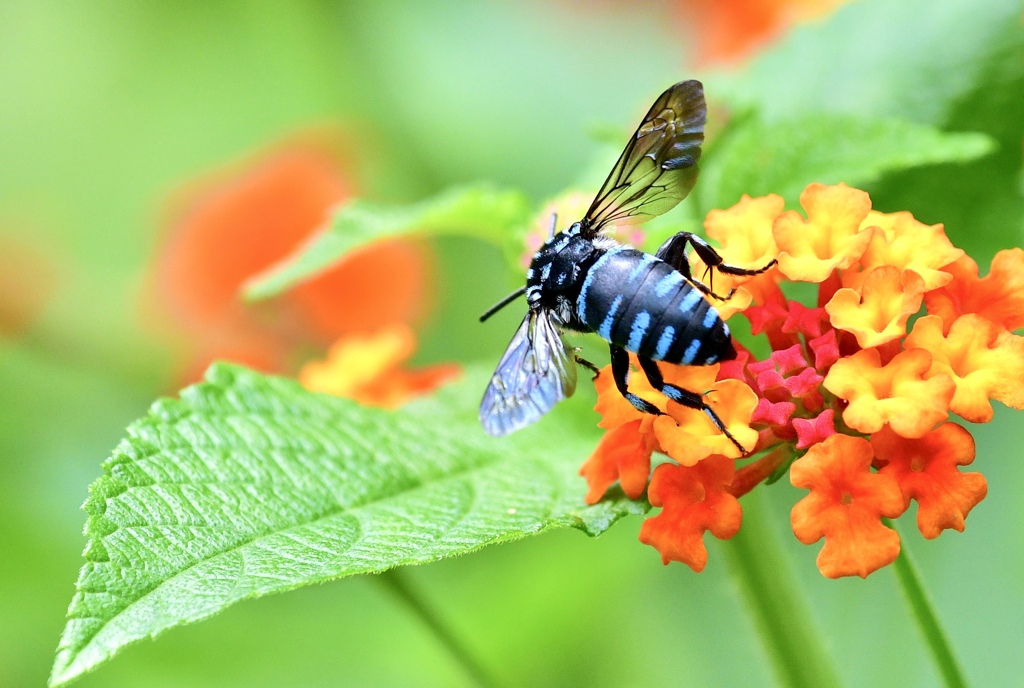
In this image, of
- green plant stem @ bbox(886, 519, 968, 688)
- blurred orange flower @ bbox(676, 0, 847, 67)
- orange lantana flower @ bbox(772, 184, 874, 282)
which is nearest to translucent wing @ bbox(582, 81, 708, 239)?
orange lantana flower @ bbox(772, 184, 874, 282)

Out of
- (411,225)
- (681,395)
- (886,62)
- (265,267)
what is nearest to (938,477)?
(681,395)

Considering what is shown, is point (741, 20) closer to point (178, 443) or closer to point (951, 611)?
point (951, 611)

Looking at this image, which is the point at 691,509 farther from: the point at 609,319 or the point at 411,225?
the point at 411,225

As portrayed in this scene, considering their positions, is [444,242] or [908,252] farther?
[444,242]

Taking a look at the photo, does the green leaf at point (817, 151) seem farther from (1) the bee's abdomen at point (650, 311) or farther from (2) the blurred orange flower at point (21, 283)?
(2) the blurred orange flower at point (21, 283)

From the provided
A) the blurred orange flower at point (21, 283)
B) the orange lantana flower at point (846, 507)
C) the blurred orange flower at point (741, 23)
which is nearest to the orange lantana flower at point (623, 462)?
the orange lantana flower at point (846, 507)
